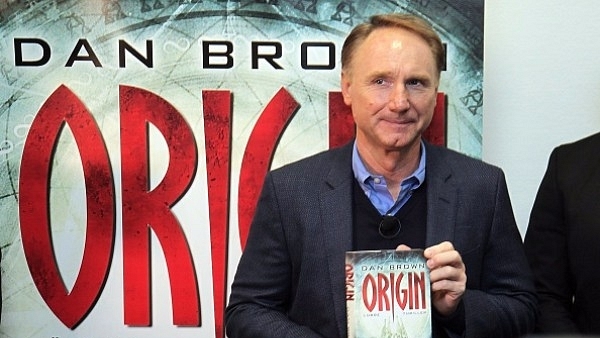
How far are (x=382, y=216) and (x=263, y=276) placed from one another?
11.3 inches

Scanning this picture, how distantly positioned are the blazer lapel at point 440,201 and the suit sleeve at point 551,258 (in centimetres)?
26

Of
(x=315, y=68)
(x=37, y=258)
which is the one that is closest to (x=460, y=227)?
(x=315, y=68)

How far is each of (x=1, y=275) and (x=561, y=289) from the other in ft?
4.72

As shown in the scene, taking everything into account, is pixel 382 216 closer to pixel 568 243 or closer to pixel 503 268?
pixel 503 268

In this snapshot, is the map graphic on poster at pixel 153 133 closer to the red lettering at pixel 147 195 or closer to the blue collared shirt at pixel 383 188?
the red lettering at pixel 147 195

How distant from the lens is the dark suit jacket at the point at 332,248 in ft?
4.99

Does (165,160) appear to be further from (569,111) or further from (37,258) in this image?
(569,111)

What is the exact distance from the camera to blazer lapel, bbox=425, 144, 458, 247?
1532 mm

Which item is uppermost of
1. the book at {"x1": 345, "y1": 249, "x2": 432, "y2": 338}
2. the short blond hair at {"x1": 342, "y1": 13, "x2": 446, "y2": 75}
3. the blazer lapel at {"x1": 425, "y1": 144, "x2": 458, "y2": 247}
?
the short blond hair at {"x1": 342, "y1": 13, "x2": 446, "y2": 75}

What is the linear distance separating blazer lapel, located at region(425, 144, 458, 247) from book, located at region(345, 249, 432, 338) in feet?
0.74

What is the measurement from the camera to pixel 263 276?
1555 mm

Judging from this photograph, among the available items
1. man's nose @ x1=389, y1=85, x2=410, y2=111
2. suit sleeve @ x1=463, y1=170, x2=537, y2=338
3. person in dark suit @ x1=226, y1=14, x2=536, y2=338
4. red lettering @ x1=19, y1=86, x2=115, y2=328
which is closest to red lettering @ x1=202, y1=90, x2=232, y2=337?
red lettering @ x1=19, y1=86, x2=115, y2=328

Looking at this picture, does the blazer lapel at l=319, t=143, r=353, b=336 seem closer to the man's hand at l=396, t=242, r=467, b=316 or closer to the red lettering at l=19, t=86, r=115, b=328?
the man's hand at l=396, t=242, r=467, b=316

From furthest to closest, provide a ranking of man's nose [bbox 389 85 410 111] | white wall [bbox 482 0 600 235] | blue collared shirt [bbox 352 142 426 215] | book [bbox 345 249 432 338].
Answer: white wall [bbox 482 0 600 235]
blue collared shirt [bbox 352 142 426 215]
man's nose [bbox 389 85 410 111]
book [bbox 345 249 432 338]
